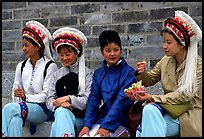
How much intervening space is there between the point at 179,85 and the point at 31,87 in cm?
151

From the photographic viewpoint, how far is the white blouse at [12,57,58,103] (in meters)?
4.18

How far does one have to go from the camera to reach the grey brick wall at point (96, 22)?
194 inches

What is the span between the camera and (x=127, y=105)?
3.83 metres

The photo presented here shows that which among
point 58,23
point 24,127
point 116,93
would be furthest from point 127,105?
point 58,23

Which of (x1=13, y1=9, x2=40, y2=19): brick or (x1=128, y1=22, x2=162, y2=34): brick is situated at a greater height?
(x1=13, y1=9, x2=40, y2=19): brick

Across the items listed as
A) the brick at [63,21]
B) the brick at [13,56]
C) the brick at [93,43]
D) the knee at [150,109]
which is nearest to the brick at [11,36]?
the brick at [13,56]

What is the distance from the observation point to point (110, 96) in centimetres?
387

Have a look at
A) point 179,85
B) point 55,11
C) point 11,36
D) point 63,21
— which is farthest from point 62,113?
point 11,36

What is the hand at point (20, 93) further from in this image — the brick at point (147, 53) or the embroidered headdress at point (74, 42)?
the brick at point (147, 53)

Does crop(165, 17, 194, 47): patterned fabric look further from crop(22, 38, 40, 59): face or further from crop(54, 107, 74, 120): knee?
crop(22, 38, 40, 59): face

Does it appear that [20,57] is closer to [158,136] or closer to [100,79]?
[100,79]

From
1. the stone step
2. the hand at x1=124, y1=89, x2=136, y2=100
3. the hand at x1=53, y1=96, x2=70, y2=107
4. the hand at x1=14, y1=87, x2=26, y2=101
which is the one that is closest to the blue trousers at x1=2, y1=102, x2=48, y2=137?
the hand at x1=14, y1=87, x2=26, y2=101

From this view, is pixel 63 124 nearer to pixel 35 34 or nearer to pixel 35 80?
pixel 35 80

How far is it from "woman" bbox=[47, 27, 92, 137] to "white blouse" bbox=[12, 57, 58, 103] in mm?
73
